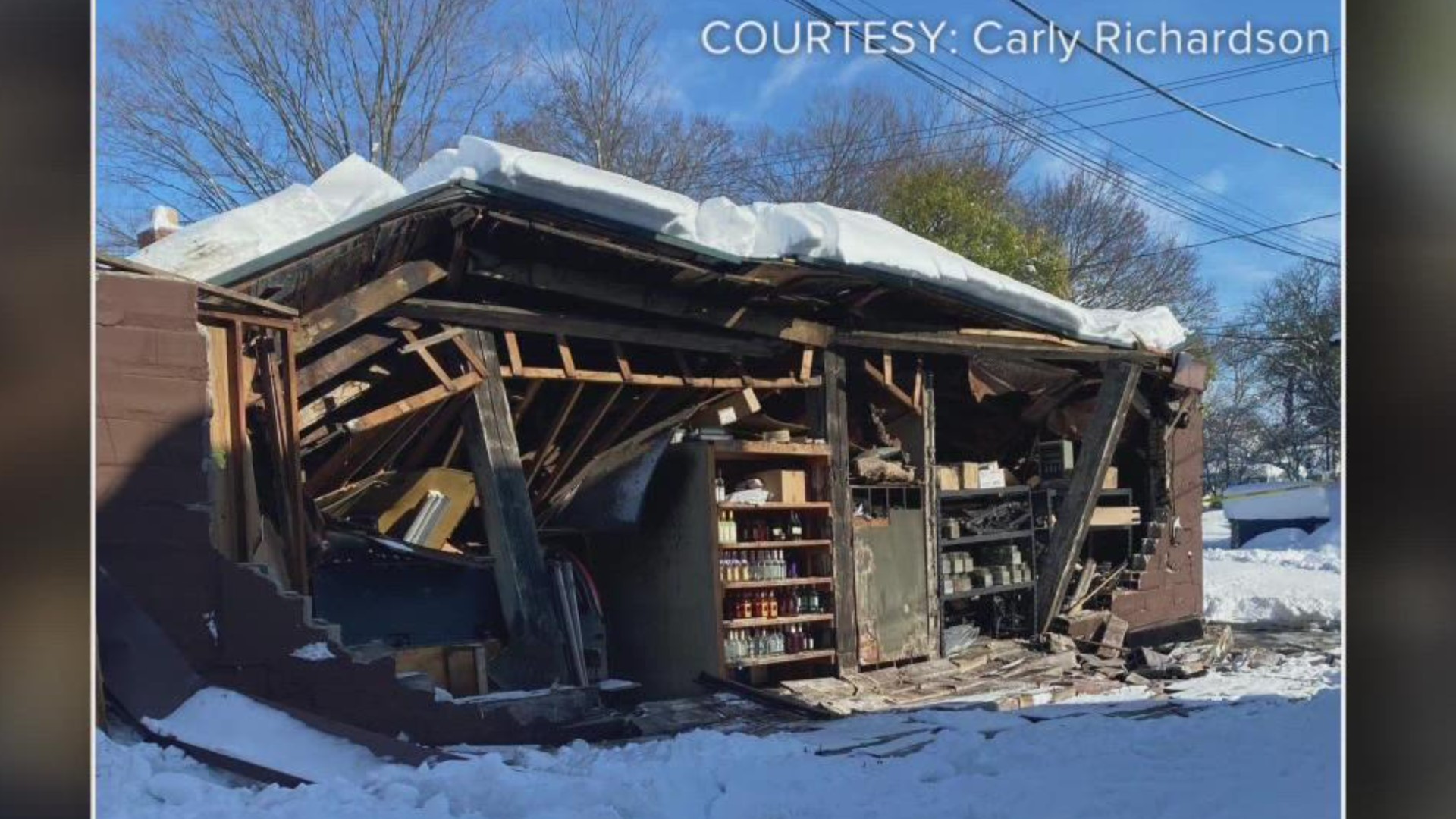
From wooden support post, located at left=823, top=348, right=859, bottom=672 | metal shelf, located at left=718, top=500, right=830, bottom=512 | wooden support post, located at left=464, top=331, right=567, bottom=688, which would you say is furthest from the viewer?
wooden support post, located at left=823, top=348, right=859, bottom=672

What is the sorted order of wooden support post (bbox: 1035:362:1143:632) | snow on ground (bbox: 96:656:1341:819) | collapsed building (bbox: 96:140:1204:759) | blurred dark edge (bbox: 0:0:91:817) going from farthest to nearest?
wooden support post (bbox: 1035:362:1143:632)
collapsed building (bbox: 96:140:1204:759)
snow on ground (bbox: 96:656:1341:819)
blurred dark edge (bbox: 0:0:91:817)

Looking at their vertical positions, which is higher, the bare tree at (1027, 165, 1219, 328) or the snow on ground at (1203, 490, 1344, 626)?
the bare tree at (1027, 165, 1219, 328)

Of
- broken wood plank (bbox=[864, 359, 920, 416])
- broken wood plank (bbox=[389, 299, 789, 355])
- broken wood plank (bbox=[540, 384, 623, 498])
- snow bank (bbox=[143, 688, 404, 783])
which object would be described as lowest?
snow bank (bbox=[143, 688, 404, 783])

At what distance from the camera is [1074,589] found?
7.27 metres

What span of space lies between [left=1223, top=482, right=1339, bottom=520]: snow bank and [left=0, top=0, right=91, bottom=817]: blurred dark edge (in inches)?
141

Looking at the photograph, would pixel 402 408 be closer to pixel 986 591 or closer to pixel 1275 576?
pixel 1275 576

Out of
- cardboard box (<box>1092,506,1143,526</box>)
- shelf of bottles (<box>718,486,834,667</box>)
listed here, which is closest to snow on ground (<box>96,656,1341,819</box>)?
shelf of bottles (<box>718,486,834,667</box>)

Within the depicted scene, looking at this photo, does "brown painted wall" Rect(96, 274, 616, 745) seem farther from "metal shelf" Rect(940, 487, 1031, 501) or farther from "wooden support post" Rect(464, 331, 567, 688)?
"metal shelf" Rect(940, 487, 1031, 501)

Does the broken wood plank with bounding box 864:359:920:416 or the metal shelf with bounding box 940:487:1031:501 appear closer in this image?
the broken wood plank with bounding box 864:359:920:416

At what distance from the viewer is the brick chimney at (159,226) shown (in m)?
3.46

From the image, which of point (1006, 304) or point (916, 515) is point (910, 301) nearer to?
point (1006, 304)

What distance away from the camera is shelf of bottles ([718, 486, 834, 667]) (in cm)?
589

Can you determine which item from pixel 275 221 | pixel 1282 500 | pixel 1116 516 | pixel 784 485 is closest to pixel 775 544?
pixel 784 485

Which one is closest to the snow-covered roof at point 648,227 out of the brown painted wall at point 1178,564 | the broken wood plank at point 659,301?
the brown painted wall at point 1178,564
